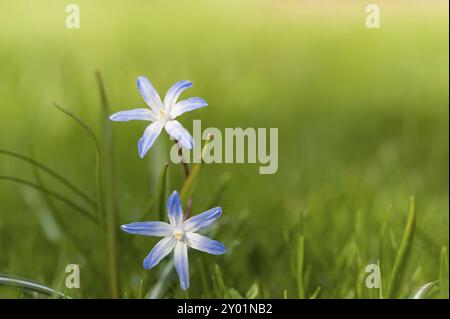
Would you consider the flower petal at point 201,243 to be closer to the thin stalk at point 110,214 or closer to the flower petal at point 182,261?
the flower petal at point 182,261

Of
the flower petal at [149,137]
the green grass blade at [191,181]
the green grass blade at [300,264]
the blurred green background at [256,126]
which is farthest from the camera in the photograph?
the blurred green background at [256,126]

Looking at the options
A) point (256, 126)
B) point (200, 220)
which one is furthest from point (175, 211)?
point (256, 126)

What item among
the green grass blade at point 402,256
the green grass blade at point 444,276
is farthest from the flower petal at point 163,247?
the green grass blade at point 444,276

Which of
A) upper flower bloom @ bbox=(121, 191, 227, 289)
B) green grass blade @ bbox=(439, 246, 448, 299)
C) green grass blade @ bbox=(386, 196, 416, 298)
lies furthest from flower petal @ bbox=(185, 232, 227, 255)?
green grass blade @ bbox=(439, 246, 448, 299)

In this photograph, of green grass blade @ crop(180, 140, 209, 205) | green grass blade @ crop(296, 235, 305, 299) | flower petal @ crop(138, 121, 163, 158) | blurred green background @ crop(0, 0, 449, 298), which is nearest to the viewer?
flower petal @ crop(138, 121, 163, 158)

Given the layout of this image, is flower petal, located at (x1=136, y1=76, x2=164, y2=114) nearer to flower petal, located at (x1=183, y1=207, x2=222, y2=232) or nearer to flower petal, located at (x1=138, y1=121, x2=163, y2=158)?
flower petal, located at (x1=138, y1=121, x2=163, y2=158)

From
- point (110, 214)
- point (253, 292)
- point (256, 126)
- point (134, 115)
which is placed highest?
point (256, 126)

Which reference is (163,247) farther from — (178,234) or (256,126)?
(256,126)
